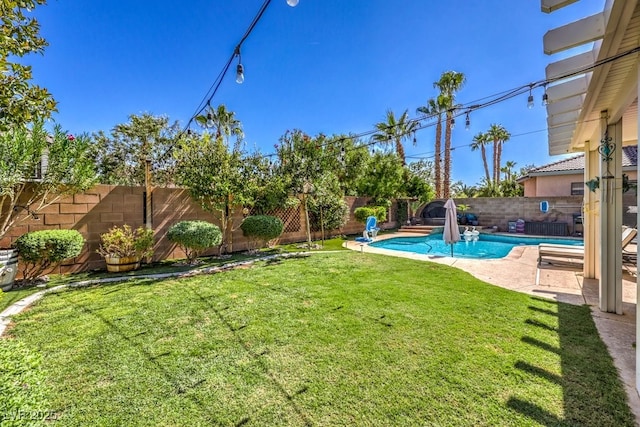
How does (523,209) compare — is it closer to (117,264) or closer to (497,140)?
(497,140)

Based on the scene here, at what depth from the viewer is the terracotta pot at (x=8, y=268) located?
5291 millimetres

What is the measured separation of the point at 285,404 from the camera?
7.80 ft

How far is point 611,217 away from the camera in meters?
4.43

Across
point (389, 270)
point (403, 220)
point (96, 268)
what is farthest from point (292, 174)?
point (403, 220)

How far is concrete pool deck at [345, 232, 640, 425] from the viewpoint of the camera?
3100 mm

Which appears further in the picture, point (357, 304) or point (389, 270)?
point (389, 270)

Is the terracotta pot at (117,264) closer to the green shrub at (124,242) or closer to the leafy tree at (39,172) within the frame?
the green shrub at (124,242)

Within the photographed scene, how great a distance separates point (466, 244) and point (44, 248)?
16.0 metres

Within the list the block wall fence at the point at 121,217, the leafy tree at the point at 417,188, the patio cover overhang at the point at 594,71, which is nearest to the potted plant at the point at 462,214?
the leafy tree at the point at 417,188

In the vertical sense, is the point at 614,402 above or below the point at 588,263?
below

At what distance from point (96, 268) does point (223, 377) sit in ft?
22.4

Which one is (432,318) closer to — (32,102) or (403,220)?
(32,102)

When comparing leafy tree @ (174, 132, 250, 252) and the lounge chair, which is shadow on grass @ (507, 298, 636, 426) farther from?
leafy tree @ (174, 132, 250, 252)

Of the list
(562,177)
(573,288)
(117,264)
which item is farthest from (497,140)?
(117,264)
